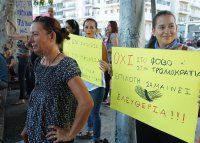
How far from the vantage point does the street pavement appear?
13.7 feet

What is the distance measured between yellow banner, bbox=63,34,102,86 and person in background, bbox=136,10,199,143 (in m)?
0.94

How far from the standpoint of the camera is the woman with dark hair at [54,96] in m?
1.73

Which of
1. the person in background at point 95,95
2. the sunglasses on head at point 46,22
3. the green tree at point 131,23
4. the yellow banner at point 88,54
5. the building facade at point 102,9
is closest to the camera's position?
the sunglasses on head at point 46,22

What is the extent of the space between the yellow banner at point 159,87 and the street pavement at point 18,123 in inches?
73.4

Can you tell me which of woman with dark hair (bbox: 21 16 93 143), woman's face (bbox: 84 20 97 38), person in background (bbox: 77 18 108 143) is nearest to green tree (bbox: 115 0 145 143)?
person in background (bbox: 77 18 108 143)

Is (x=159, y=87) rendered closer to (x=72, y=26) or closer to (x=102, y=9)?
(x=72, y=26)

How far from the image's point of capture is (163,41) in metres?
2.18

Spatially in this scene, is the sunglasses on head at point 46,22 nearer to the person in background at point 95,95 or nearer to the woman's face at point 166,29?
the woman's face at point 166,29

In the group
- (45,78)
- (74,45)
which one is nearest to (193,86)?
(45,78)

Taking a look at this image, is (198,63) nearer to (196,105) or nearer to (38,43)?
(196,105)

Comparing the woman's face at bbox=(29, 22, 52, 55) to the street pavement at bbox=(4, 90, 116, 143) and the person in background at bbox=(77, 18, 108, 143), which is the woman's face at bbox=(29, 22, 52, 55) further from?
the street pavement at bbox=(4, 90, 116, 143)

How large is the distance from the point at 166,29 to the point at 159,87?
1.53 feet

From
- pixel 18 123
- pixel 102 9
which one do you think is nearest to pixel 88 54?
pixel 18 123

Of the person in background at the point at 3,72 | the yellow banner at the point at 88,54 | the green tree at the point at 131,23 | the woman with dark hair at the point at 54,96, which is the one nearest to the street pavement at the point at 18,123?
the person in background at the point at 3,72
